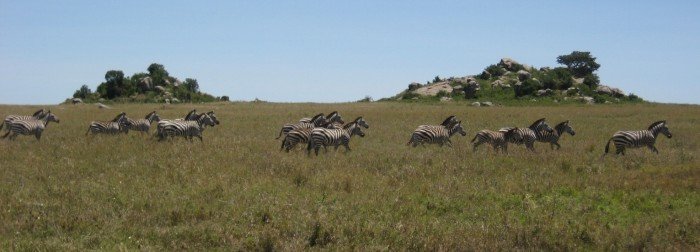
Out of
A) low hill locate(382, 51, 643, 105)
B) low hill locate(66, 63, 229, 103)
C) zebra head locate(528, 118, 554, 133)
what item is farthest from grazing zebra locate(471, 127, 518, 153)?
low hill locate(66, 63, 229, 103)

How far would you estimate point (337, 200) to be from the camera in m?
11.9

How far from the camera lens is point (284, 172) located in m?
14.7

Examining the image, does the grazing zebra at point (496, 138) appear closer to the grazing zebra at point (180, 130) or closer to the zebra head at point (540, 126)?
the zebra head at point (540, 126)

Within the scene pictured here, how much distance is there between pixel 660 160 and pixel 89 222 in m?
15.9

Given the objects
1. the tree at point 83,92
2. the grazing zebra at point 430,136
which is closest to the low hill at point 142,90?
the tree at point 83,92

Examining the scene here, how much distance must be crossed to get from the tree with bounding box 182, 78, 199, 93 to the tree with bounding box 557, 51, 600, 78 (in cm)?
5020

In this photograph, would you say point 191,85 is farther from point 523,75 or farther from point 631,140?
point 631,140

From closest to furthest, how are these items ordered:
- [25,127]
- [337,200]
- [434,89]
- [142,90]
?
1. [337,200]
2. [25,127]
3. [434,89]
4. [142,90]

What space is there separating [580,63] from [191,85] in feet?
174

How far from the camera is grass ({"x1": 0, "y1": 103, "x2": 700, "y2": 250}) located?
950 centimetres

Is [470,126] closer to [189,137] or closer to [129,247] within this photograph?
[189,137]

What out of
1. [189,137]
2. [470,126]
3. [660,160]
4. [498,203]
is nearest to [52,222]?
[498,203]

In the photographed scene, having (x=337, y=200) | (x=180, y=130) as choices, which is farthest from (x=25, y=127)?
(x=337, y=200)

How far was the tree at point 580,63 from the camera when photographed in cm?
8369
